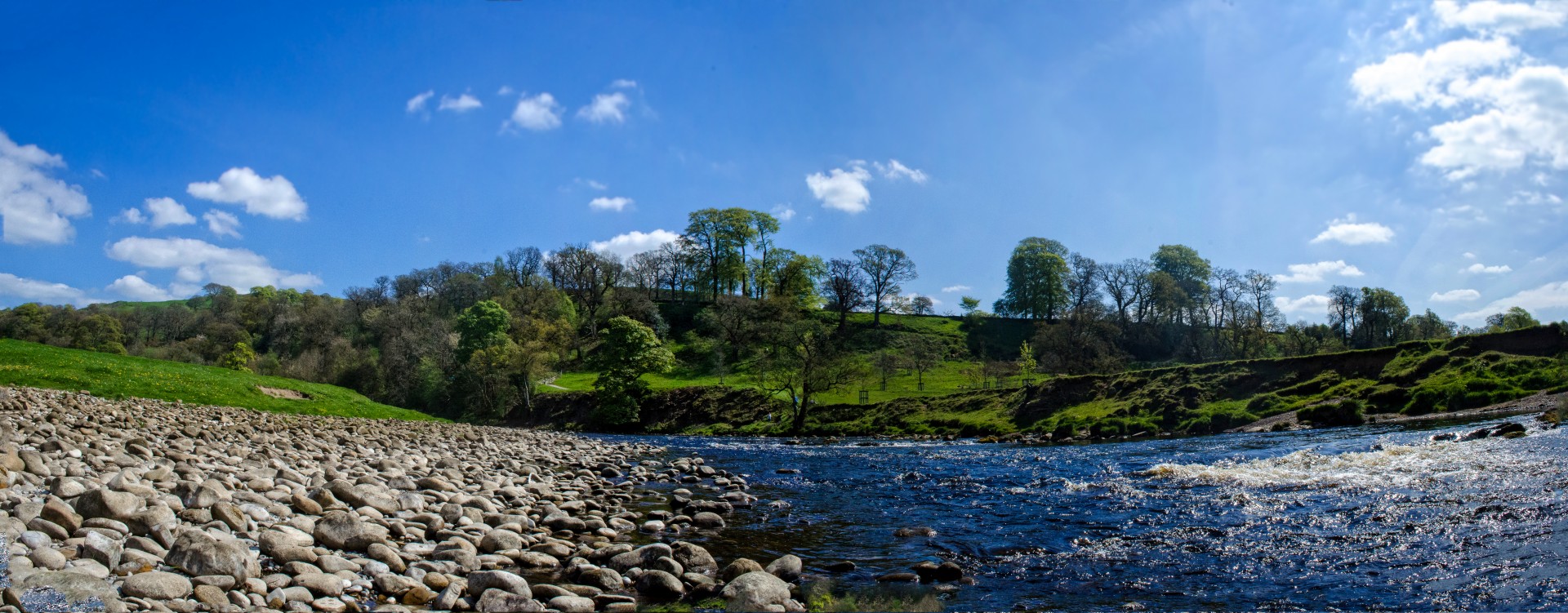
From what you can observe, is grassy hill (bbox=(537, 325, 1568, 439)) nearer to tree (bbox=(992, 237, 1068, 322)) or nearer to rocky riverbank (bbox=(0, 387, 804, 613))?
rocky riverbank (bbox=(0, 387, 804, 613))

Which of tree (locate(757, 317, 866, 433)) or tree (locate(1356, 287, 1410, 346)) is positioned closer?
tree (locate(757, 317, 866, 433))

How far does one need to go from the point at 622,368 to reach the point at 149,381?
105 ft

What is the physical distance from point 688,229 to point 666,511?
8950 cm

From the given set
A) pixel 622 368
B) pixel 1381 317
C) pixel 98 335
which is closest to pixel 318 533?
pixel 622 368

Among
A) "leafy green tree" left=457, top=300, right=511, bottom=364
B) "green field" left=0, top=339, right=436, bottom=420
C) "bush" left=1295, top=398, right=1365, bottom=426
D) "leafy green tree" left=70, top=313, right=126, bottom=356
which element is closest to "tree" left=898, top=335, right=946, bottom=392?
"bush" left=1295, top=398, right=1365, bottom=426

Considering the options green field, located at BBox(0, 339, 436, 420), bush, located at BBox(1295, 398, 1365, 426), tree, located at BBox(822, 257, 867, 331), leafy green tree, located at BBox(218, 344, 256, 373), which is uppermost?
tree, located at BBox(822, 257, 867, 331)

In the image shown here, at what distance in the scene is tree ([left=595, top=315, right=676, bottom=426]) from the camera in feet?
182

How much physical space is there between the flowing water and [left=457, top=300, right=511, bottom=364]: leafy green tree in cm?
5719

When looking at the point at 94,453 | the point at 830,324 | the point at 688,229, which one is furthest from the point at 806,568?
the point at 688,229

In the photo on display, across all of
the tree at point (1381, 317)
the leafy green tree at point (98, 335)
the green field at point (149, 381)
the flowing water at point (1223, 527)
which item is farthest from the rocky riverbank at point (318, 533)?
the tree at point (1381, 317)

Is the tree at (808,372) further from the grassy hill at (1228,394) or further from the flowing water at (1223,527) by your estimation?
the flowing water at (1223,527)

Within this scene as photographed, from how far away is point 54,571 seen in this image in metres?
5.46

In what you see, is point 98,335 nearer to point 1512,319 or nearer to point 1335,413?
point 1335,413

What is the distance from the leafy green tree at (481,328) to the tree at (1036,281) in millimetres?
68417
